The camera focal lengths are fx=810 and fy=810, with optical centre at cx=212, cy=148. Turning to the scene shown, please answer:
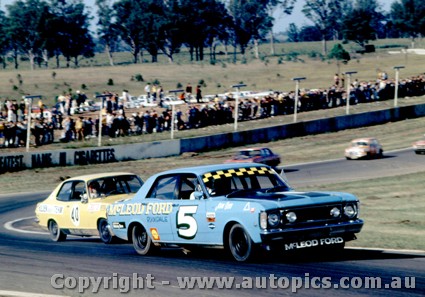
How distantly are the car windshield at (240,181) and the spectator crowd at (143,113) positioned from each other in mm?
24009

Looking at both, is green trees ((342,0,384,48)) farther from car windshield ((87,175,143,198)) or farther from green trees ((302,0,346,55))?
car windshield ((87,175,143,198))

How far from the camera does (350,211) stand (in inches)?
439

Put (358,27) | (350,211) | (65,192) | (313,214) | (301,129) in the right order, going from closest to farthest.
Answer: (313,214), (350,211), (65,192), (301,129), (358,27)

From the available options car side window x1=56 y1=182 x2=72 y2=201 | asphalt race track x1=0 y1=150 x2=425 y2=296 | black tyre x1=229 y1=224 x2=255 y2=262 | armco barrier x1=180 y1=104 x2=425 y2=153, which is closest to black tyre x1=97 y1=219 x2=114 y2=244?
asphalt race track x1=0 y1=150 x2=425 y2=296

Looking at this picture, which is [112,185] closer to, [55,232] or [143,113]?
[55,232]

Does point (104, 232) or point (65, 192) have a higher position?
point (65, 192)

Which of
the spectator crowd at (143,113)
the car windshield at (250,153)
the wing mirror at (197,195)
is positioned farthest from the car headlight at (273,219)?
the spectator crowd at (143,113)

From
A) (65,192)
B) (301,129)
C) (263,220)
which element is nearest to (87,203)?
(65,192)

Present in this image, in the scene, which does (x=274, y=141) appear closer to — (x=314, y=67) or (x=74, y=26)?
(x=314, y=67)

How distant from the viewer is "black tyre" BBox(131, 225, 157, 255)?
41.4 feet

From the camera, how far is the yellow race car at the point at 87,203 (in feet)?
50.4

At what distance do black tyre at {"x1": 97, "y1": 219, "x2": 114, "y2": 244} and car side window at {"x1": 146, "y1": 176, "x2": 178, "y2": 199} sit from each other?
2.60 metres

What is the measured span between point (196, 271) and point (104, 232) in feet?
16.2

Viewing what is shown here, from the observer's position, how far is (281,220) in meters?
10.5
